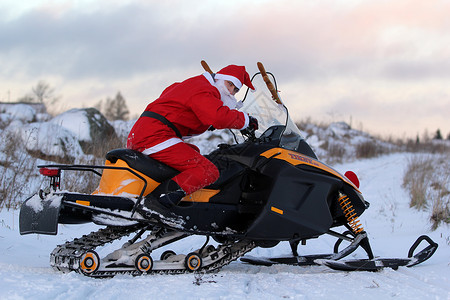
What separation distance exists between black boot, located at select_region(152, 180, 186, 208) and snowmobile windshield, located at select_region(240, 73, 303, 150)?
967mm

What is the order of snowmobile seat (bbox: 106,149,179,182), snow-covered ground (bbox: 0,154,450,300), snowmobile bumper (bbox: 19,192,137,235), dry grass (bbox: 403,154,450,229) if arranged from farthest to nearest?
dry grass (bbox: 403,154,450,229)
snowmobile seat (bbox: 106,149,179,182)
snowmobile bumper (bbox: 19,192,137,235)
snow-covered ground (bbox: 0,154,450,300)

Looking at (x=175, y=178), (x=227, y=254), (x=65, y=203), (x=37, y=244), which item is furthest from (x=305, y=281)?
(x=37, y=244)

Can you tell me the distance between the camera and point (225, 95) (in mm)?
3891

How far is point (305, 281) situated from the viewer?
3385mm

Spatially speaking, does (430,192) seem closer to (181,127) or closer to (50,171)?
(181,127)

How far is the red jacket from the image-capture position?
3.56m

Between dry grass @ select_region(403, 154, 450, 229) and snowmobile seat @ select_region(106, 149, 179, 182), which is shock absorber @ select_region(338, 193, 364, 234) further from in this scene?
dry grass @ select_region(403, 154, 450, 229)

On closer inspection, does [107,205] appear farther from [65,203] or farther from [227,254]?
[227,254]

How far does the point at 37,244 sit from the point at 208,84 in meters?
2.35

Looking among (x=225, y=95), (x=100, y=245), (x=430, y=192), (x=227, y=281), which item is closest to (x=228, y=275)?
(x=227, y=281)

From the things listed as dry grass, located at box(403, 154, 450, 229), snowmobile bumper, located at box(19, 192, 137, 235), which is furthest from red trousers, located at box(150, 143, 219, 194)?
dry grass, located at box(403, 154, 450, 229)

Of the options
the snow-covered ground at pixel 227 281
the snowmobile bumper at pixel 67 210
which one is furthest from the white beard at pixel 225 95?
the snow-covered ground at pixel 227 281

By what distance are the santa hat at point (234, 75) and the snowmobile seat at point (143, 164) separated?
0.89 m

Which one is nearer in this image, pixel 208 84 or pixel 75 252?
pixel 75 252
